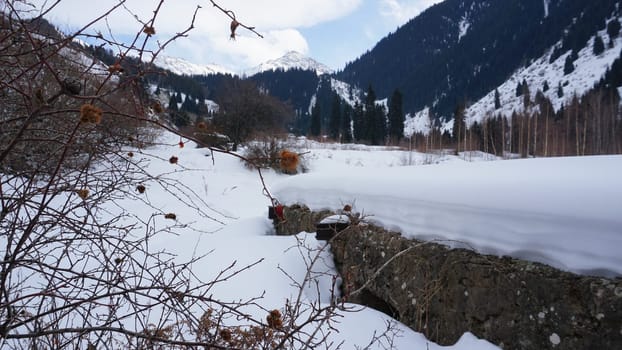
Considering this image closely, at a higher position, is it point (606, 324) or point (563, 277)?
point (563, 277)

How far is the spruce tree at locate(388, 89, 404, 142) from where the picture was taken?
4016cm

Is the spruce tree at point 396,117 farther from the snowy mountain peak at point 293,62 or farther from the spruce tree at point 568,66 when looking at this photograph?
the snowy mountain peak at point 293,62

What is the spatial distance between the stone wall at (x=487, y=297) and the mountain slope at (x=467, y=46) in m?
58.8

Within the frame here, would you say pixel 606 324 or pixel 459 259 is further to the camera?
pixel 459 259

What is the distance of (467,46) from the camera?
8881cm

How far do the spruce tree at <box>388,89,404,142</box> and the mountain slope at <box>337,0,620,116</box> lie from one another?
20.0 m

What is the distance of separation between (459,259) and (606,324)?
2.21ft

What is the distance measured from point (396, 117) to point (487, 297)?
4109cm

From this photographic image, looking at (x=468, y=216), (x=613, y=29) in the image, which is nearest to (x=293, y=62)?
(x=613, y=29)

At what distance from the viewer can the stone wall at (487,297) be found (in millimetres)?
1263

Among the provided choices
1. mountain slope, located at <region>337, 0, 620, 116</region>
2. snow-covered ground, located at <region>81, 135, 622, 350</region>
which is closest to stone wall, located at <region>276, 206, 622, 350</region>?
snow-covered ground, located at <region>81, 135, 622, 350</region>

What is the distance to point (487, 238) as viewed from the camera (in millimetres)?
1676

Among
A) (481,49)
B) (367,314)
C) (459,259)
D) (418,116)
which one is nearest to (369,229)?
(367,314)

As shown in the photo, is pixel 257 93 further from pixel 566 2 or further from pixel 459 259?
pixel 566 2
